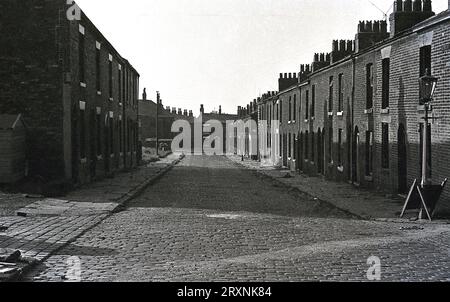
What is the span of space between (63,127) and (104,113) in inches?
348

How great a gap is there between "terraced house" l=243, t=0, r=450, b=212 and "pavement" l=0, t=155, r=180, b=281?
9.14 meters

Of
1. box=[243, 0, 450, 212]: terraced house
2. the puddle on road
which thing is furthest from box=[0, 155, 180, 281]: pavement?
Answer: box=[243, 0, 450, 212]: terraced house

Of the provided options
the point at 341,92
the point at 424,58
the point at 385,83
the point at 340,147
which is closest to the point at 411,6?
the point at 385,83

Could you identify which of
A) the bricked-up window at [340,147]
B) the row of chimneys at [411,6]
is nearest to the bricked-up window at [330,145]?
the bricked-up window at [340,147]

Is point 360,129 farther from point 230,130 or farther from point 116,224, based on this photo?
point 230,130

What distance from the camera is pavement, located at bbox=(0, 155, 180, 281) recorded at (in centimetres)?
884

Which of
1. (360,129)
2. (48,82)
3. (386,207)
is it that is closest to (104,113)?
(48,82)

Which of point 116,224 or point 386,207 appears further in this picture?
point 386,207

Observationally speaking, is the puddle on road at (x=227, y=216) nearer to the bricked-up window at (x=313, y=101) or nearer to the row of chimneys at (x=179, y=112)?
the bricked-up window at (x=313, y=101)

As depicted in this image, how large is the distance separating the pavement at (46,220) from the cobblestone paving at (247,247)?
12.2 inches

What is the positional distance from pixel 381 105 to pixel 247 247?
1365 cm

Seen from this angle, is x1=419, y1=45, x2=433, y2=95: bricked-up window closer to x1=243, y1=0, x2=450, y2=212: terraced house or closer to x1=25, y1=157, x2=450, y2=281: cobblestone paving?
x1=243, y1=0, x2=450, y2=212: terraced house

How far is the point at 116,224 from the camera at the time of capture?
1327cm

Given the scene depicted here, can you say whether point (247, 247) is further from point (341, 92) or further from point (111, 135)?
point (111, 135)
